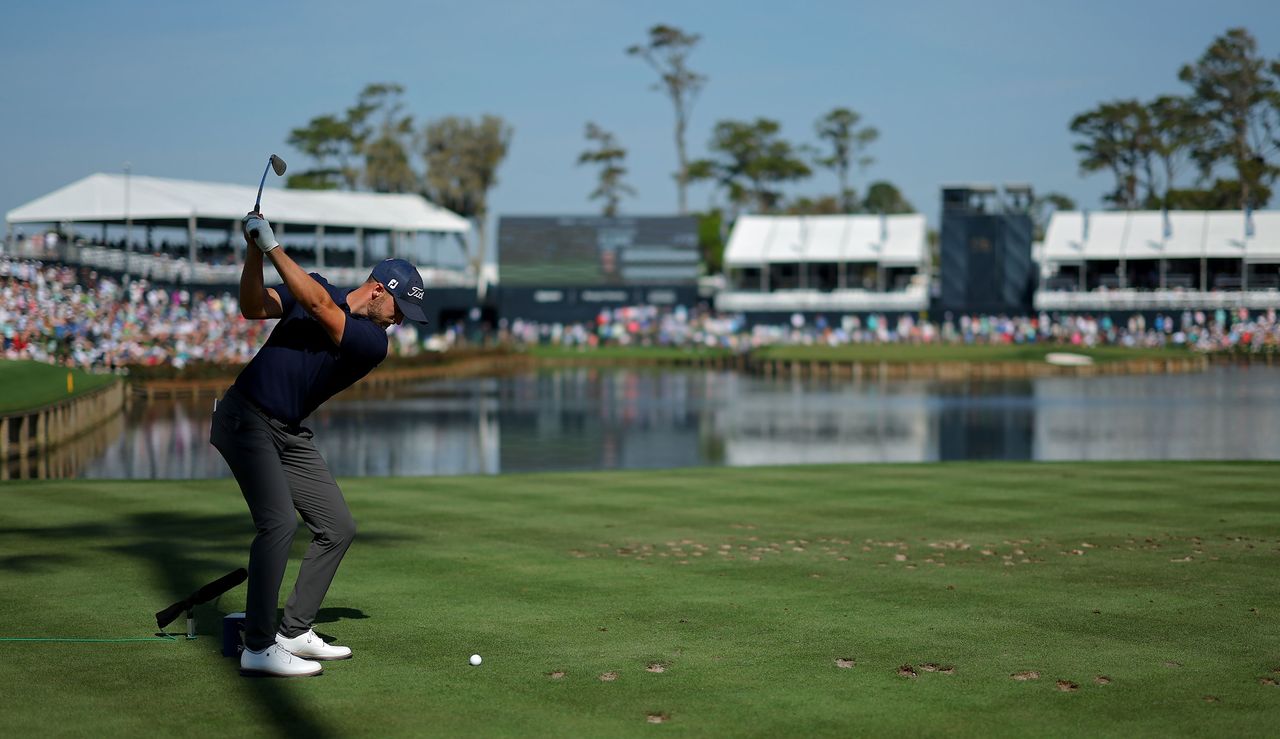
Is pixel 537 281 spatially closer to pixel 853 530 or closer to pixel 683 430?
pixel 683 430

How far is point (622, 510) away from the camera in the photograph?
15.4 meters

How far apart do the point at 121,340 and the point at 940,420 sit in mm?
28448

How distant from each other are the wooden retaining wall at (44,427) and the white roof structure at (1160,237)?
64.3 meters

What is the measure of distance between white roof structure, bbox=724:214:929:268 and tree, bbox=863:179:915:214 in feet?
177

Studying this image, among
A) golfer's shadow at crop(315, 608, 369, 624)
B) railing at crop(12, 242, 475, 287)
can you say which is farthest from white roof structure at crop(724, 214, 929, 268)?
golfer's shadow at crop(315, 608, 369, 624)

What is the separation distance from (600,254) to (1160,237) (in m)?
34.4

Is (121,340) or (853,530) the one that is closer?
(853,530)

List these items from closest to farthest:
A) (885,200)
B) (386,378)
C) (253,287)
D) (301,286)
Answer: (301,286)
(253,287)
(386,378)
(885,200)

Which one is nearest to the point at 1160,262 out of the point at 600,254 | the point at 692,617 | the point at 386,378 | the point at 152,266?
the point at 600,254

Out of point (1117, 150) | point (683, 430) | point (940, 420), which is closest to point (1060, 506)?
point (683, 430)

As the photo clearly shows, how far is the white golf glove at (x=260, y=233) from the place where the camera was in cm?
657

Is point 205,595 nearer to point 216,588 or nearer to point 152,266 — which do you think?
point 216,588

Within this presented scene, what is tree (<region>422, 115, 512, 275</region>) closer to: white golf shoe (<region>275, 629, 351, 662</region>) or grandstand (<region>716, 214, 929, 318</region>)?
grandstand (<region>716, 214, 929, 318</region>)

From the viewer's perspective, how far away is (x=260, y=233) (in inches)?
260
